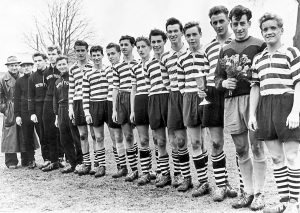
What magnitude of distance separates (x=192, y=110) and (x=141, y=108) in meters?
1.35

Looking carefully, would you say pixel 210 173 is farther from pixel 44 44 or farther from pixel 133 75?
pixel 44 44

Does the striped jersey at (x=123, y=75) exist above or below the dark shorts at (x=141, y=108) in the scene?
above

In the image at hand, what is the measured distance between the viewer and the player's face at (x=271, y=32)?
15.6 feet

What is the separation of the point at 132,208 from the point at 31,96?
4.94 metres

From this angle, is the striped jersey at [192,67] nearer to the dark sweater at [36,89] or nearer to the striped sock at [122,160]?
the striped sock at [122,160]

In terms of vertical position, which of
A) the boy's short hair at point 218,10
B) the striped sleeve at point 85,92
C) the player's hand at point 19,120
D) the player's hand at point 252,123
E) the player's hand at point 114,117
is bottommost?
the player's hand at point 19,120

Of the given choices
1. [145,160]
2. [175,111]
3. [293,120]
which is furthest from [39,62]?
[293,120]

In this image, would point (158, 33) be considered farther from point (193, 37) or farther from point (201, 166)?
point (201, 166)

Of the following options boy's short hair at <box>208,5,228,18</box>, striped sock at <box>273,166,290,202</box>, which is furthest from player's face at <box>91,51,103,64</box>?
striped sock at <box>273,166,290,202</box>

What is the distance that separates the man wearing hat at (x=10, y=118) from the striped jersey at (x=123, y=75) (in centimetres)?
359

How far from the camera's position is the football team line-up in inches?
189

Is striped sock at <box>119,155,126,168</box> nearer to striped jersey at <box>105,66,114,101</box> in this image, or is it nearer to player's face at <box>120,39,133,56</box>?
striped jersey at <box>105,66,114,101</box>

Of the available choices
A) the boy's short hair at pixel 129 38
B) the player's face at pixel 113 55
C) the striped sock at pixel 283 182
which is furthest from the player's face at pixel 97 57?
the striped sock at pixel 283 182

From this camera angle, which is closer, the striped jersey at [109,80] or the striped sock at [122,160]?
the striped jersey at [109,80]
